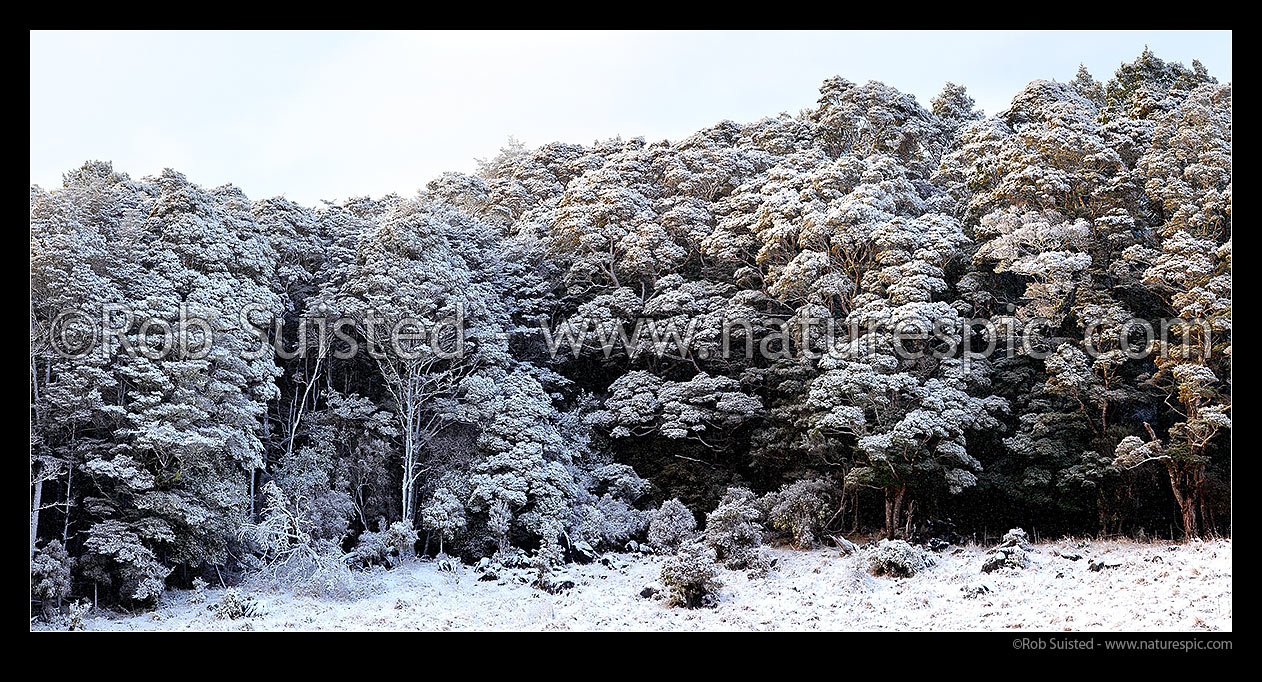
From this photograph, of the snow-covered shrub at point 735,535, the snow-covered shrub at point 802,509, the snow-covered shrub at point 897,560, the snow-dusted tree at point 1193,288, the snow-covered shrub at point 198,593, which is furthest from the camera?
the snow-covered shrub at point 802,509

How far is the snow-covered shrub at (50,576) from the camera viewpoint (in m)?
11.7

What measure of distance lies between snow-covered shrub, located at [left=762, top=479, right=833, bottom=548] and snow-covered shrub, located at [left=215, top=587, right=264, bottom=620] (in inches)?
307

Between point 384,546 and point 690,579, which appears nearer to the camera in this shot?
point 690,579

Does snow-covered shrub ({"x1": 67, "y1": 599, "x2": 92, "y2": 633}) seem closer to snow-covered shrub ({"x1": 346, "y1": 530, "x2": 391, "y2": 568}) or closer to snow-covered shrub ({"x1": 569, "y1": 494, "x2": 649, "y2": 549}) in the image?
snow-covered shrub ({"x1": 346, "y1": 530, "x2": 391, "y2": 568})

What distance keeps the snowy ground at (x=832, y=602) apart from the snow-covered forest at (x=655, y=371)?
0.42 metres

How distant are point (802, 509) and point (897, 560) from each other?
7.92 feet

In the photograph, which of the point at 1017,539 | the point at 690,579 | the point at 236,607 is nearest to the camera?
the point at 236,607

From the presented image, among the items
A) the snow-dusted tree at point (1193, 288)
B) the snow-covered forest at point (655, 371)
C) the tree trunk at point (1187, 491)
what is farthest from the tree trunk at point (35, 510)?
the tree trunk at point (1187, 491)

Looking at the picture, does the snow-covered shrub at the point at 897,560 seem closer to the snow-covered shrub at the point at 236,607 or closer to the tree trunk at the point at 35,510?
the snow-covered shrub at the point at 236,607

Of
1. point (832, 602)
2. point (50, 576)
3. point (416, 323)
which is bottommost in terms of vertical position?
point (832, 602)

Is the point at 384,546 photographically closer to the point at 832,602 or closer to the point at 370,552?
the point at 370,552

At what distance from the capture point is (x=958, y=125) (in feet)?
71.7

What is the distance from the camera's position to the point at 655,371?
18453 mm

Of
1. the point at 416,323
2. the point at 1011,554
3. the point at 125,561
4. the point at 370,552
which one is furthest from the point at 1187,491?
the point at 125,561
